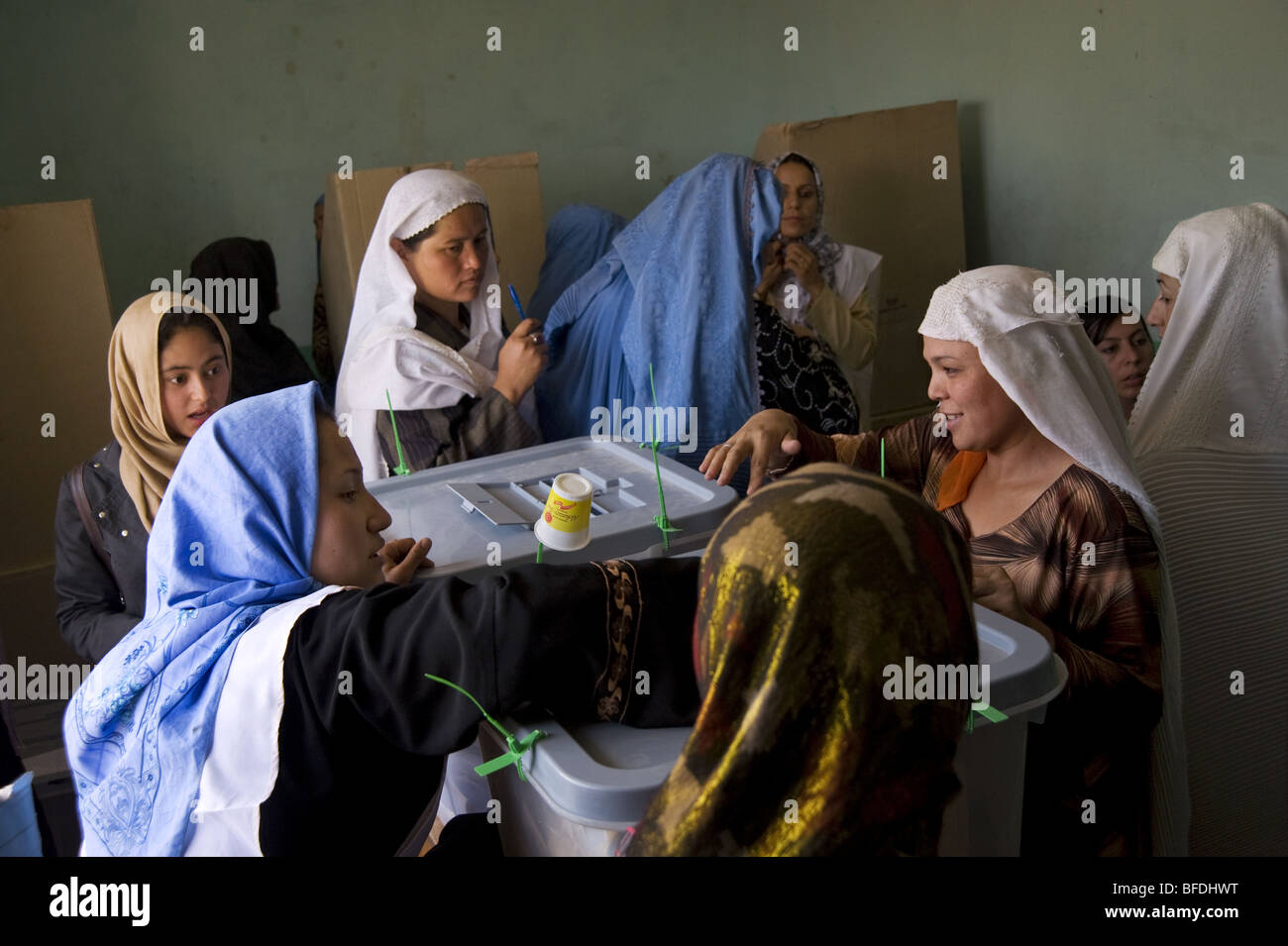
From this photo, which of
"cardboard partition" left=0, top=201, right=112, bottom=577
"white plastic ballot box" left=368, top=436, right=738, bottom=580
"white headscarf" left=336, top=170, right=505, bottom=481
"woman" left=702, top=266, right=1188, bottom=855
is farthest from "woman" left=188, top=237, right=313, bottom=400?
"woman" left=702, top=266, right=1188, bottom=855

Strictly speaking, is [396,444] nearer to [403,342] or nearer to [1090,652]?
[403,342]

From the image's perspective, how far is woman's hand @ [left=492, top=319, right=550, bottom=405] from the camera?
8.45ft

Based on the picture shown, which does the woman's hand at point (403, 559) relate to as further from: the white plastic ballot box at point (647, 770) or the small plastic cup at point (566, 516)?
the white plastic ballot box at point (647, 770)

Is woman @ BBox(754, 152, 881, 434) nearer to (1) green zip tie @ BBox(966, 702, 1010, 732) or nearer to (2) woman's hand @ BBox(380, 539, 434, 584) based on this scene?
(2) woman's hand @ BBox(380, 539, 434, 584)

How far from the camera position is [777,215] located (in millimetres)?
2713

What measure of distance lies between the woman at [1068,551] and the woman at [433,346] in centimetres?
117

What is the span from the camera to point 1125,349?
2.57 meters

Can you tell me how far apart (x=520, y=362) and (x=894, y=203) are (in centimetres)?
200

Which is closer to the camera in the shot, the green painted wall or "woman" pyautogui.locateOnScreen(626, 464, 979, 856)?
"woman" pyautogui.locateOnScreen(626, 464, 979, 856)

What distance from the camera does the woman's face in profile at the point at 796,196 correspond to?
11.6 feet

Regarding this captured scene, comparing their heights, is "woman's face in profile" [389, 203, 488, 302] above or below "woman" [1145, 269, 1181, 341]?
above

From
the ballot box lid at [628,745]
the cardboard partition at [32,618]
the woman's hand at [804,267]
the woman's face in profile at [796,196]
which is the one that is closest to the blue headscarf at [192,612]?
the ballot box lid at [628,745]

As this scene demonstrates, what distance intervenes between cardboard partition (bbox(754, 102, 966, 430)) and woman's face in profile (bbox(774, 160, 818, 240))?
0.34 meters

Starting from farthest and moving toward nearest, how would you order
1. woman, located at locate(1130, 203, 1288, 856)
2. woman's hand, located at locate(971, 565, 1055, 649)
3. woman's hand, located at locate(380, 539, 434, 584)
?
1. woman, located at locate(1130, 203, 1288, 856)
2. woman's hand, located at locate(380, 539, 434, 584)
3. woman's hand, located at locate(971, 565, 1055, 649)
